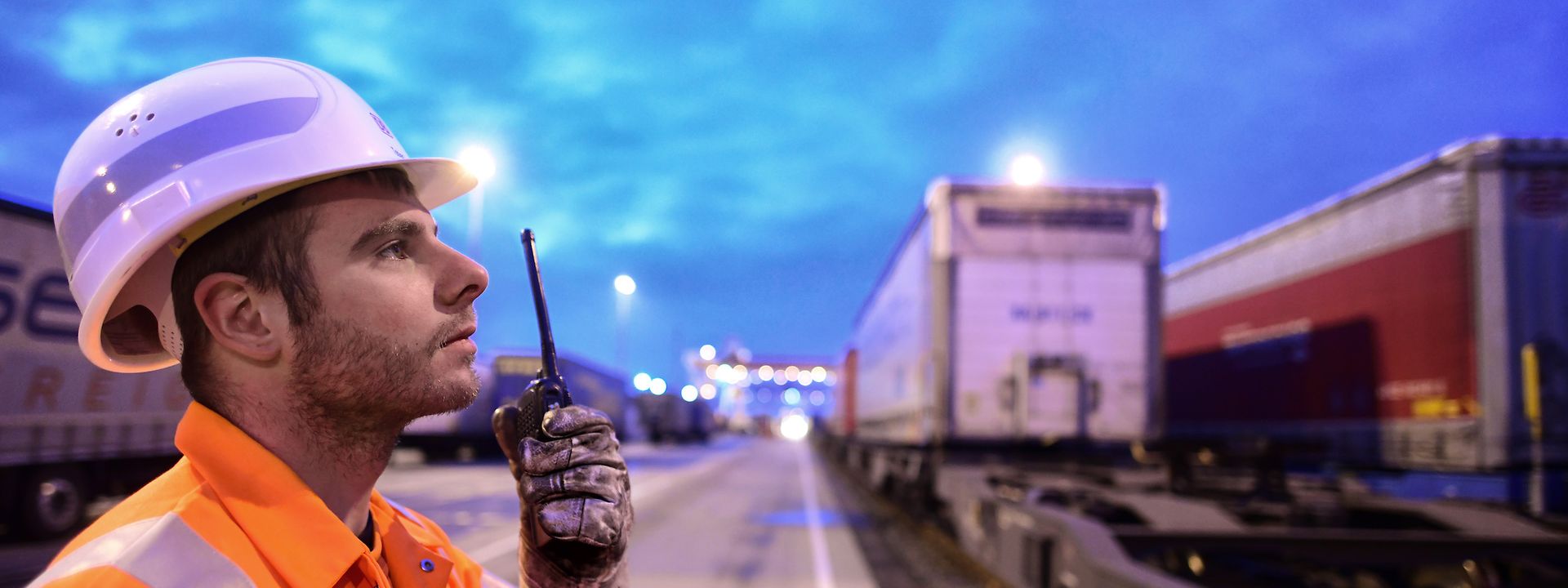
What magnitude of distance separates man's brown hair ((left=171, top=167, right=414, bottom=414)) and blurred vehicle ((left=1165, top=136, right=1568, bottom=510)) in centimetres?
748

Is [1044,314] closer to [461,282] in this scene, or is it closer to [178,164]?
[461,282]

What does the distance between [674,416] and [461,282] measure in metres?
48.8

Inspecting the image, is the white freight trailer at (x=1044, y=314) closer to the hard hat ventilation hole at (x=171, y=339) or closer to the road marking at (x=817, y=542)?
the road marking at (x=817, y=542)

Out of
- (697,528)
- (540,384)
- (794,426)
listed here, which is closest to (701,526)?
(697,528)

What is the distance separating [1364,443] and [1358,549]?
6.24 metres

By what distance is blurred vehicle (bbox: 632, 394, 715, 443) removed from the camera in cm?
4283

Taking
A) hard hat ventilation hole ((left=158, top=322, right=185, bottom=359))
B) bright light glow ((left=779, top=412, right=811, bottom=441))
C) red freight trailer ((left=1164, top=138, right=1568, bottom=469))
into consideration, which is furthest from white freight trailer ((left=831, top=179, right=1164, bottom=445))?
bright light glow ((left=779, top=412, right=811, bottom=441))

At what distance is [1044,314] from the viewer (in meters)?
9.90

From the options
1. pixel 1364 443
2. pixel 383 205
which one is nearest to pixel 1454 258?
pixel 1364 443

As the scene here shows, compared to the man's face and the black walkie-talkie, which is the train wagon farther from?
the man's face

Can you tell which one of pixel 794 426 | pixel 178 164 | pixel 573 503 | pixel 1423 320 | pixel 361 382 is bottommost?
pixel 794 426

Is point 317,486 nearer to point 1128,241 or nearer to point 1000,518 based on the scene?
point 1000,518

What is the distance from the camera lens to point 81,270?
123 centimetres

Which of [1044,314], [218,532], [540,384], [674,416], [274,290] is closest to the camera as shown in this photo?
[218,532]
